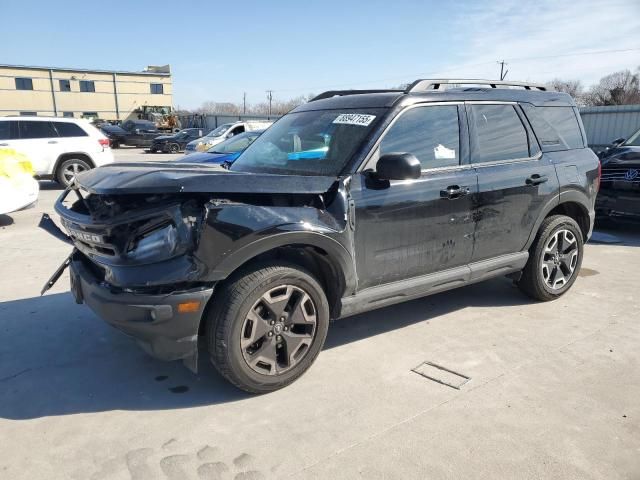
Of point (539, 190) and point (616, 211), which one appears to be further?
point (616, 211)

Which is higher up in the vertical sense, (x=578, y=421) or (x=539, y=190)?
(x=539, y=190)

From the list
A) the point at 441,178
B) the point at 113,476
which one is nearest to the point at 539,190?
the point at 441,178

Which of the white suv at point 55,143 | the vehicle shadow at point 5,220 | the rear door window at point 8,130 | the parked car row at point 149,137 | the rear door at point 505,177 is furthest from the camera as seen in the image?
the parked car row at point 149,137

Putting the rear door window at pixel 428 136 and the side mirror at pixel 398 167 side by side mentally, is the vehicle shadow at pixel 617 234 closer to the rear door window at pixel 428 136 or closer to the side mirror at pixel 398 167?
the rear door window at pixel 428 136

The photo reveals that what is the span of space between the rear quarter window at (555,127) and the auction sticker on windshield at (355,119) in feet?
5.77

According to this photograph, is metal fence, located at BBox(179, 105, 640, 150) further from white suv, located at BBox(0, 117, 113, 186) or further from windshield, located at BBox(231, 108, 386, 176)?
windshield, located at BBox(231, 108, 386, 176)

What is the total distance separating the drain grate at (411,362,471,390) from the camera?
3373mm

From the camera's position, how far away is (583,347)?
12.8 feet

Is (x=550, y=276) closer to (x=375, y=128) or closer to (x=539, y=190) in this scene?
(x=539, y=190)

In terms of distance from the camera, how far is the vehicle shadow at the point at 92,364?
3172 mm

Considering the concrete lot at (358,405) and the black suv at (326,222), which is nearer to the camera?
the concrete lot at (358,405)

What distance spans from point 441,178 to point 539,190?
122 cm

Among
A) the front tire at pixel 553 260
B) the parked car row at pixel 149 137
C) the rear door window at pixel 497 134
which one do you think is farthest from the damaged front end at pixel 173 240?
the parked car row at pixel 149 137

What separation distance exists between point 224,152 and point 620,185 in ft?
23.4
